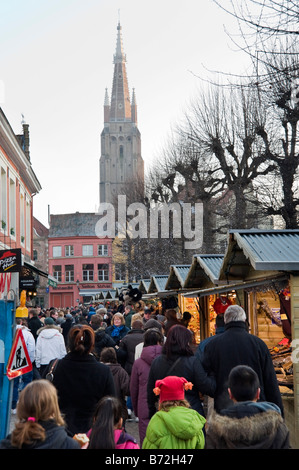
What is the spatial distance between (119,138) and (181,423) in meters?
151

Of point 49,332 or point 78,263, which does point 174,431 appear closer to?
point 49,332

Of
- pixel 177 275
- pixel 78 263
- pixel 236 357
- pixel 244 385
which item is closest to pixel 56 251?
pixel 78 263

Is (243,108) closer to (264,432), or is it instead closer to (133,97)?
(264,432)

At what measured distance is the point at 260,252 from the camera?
931 cm

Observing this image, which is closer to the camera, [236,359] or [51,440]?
[51,440]

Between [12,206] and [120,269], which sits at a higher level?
[12,206]

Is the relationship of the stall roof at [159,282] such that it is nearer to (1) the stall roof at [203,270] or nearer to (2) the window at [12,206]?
(1) the stall roof at [203,270]

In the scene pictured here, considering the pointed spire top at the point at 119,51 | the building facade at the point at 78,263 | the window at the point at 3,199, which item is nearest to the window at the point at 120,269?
the building facade at the point at 78,263

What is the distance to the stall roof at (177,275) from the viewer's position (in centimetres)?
1721

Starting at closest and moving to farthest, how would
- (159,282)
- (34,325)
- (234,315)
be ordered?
(234,315) < (34,325) < (159,282)

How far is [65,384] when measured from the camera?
251 inches

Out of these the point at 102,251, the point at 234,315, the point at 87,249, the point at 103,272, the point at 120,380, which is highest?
the point at 87,249

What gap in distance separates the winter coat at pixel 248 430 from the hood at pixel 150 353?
11.8ft


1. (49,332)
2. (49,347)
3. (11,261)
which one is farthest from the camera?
(11,261)
